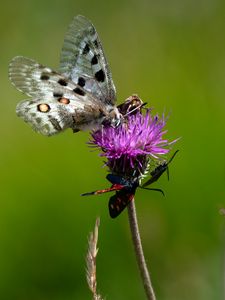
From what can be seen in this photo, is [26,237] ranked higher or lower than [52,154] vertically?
lower

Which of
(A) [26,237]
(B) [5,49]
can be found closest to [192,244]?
(A) [26,237]

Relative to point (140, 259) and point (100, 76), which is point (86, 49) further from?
point (140, 259)

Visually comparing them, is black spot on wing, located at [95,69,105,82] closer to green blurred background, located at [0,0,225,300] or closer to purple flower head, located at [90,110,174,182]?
purple flower head, located at [90,110,174,182]

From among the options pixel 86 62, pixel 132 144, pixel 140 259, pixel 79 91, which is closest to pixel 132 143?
pixel 132 144

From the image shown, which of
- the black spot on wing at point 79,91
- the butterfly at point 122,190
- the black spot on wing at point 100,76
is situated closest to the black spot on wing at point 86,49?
the black spot on wing at point 100,76

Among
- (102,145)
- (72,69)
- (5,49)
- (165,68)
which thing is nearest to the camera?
(102,145)

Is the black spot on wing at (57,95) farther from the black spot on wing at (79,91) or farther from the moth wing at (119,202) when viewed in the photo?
the moth wing at (119,202)

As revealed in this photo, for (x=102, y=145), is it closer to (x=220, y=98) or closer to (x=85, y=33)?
(x=85, y=33)

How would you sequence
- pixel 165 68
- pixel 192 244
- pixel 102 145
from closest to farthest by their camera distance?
pixel 102 145, pixel 192 244, pixel 165 68
